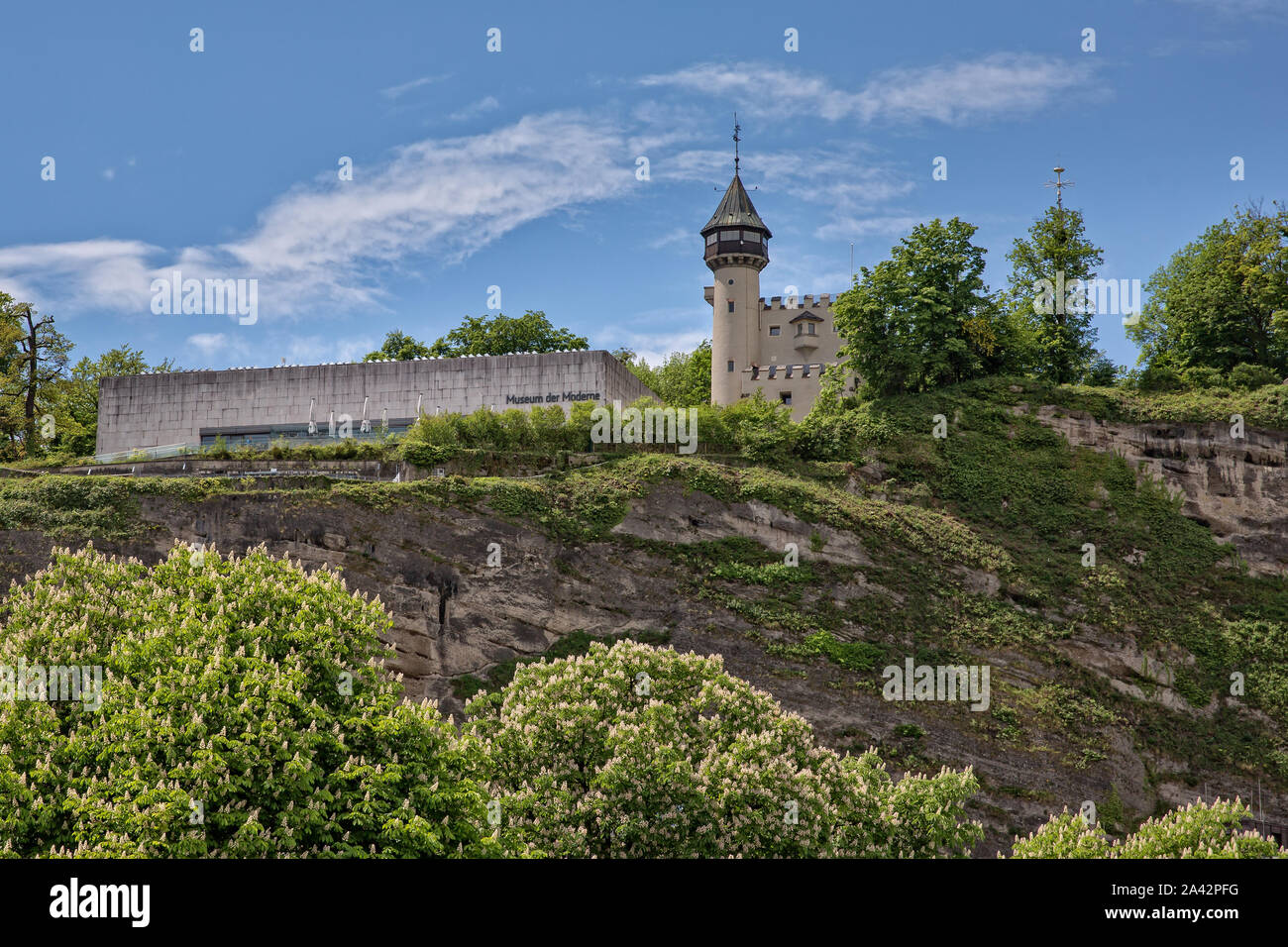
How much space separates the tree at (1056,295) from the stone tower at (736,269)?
1437 centimetres

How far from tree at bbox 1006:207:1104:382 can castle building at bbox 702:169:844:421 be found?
11.2m

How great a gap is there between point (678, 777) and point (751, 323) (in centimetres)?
5008

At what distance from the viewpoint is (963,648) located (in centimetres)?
4853

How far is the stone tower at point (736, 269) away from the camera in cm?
7481

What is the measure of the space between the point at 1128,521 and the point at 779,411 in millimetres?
16016

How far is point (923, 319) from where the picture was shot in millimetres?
61500

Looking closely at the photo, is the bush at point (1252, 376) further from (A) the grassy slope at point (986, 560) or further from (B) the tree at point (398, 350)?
(B) the tree at point (398, 350)

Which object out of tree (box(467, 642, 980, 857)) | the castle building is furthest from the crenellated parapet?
tree (box(467, 642, 980, 857))

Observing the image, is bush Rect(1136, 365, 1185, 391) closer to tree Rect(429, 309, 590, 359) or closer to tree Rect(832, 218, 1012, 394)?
tree Rect(832, 218, 1012, 394)

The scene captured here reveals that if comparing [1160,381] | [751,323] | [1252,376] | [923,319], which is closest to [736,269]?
[751,323]

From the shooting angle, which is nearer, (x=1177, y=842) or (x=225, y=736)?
(x=225, y=736)

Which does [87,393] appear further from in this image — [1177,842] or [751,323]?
[1177,842]

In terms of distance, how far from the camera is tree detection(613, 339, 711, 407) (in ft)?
260
